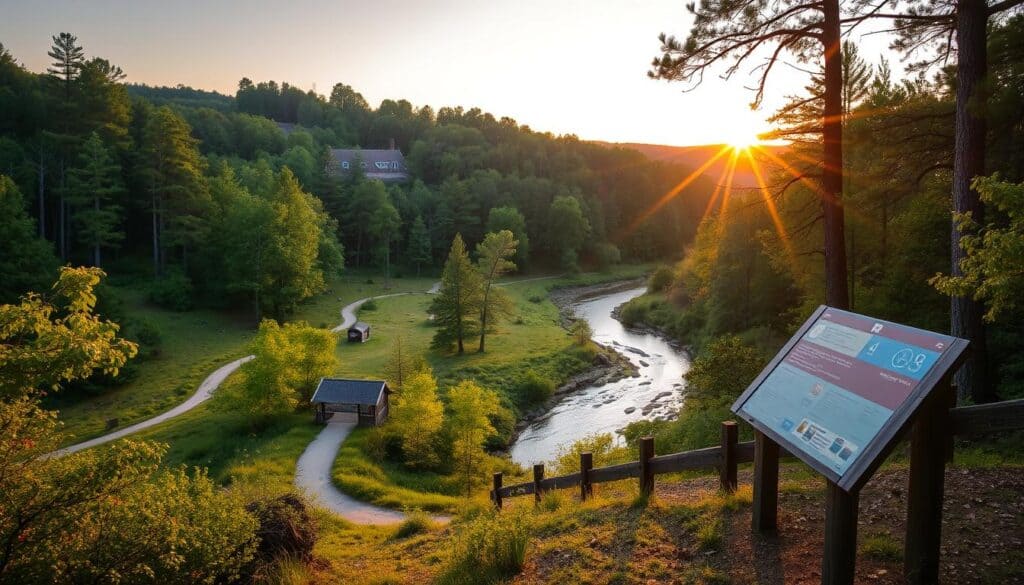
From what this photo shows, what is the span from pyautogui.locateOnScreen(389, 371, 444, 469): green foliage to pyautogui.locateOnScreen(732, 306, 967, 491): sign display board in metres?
17.5

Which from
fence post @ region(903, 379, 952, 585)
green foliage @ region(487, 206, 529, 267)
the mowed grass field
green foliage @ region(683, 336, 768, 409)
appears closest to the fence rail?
fence post @ region(903, 379, 952, 585)

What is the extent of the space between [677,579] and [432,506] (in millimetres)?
13658

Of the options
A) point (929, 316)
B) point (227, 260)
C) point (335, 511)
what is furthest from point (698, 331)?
point (227, 260)

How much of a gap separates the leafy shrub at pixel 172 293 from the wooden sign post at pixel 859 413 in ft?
154

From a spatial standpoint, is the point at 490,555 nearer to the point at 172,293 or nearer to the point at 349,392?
the point at 349,392

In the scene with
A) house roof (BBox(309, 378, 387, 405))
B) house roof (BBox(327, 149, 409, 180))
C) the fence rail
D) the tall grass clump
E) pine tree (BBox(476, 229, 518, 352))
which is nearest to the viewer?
the fence rail

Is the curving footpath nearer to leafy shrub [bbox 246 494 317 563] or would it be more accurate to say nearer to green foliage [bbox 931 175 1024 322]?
leafy shrub [bbox 246 494 317 563]

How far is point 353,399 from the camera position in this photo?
24.6 meters

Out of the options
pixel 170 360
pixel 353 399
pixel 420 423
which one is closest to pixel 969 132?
pixel 420 423

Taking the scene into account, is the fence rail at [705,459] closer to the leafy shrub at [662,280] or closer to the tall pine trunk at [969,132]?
the tall pine trunk at [969,132]

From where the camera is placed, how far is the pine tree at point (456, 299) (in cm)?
3797

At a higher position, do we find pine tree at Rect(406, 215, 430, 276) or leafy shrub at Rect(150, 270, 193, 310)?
pine tree at Rect(406, 215, 430, 276)

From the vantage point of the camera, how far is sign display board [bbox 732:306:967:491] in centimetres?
430

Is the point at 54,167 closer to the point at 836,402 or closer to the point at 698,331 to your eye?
the point at 698,331
